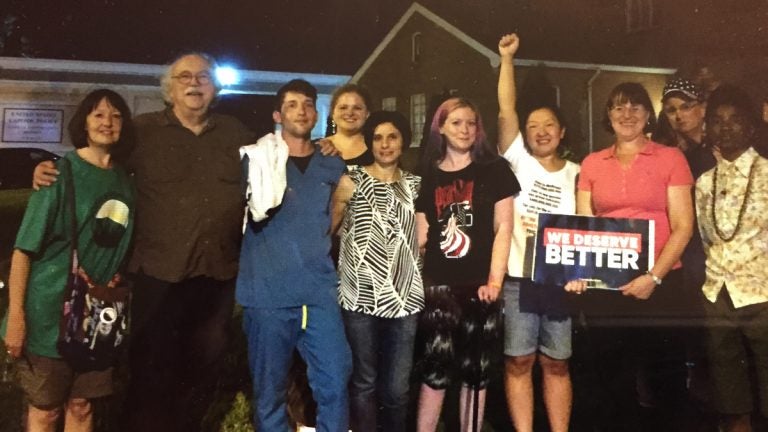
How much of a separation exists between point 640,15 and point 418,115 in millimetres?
956

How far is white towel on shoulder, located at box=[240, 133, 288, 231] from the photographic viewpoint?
→ 187 centimetres

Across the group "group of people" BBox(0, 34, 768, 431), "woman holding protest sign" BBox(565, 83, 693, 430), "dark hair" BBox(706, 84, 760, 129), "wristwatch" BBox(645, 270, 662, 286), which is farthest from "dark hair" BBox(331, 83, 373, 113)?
"dark hair" BBox(706, 84, 760, 129)

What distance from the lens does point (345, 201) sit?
1993mm

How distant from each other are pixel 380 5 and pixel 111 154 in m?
1.07

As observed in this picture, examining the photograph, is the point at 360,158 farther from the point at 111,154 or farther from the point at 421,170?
the point at 111,154

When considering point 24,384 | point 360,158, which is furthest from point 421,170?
point 24,384

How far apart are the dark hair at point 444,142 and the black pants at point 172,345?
0.83 metres

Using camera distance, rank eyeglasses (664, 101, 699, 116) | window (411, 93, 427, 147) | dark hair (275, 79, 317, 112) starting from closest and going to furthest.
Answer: dark hair (275, 79, 317, 112) → window (411, 93, 427, 147) → eyeglasses (664, 101, 699, 116)

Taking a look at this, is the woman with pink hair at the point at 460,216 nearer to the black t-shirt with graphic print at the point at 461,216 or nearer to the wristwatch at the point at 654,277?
the black t-shirt with graphic print at the point at 461,216

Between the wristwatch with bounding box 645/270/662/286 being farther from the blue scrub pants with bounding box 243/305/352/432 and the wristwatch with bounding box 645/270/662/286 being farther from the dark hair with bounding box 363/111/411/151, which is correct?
the blue scrub pants with bounding box 243/305/352/432

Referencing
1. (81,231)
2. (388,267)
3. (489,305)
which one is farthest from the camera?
(489,305)

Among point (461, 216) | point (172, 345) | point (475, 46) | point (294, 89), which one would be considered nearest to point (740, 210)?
point (461, 216)

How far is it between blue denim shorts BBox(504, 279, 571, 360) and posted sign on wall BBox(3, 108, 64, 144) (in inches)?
63.8

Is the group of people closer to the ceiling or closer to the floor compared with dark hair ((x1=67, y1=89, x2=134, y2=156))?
closer to the floor
